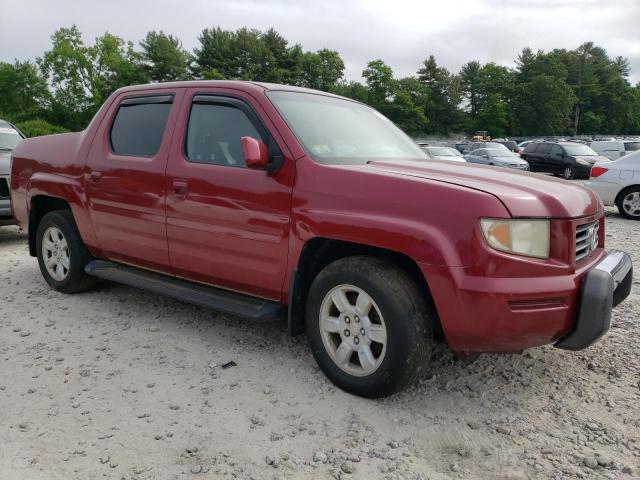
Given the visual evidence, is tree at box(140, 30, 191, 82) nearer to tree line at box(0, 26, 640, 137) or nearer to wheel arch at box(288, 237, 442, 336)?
tree line at box(0, 26, 640, 137)

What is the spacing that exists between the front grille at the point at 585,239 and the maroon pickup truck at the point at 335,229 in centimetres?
2

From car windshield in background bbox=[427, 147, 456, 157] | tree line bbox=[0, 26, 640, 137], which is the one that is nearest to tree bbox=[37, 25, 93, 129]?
tree line bbox=[0, 26, 640, 137]

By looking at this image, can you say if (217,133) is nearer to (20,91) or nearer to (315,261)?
(315,261)

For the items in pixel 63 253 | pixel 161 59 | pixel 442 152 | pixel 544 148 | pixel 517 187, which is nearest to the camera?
pixel 517 187

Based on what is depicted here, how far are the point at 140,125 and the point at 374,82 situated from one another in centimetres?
7649

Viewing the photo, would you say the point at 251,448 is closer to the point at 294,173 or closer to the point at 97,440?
the point at 97,440

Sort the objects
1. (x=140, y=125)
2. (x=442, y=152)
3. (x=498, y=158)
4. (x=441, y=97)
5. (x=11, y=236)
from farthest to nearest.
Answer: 1. (x=441, y=97)
2. (x=442, y=152)
3. (x=498, y=158)
4. (x=11, y=236)
5. (x=140, y=125)

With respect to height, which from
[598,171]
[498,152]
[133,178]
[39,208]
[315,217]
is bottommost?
[498,152]

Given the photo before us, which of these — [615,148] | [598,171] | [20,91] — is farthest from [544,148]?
[20,91]

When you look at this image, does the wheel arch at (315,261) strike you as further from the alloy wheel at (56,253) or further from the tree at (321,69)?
the tree at (321,69)

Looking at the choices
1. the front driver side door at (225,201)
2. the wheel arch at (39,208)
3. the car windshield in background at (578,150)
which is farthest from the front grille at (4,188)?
the car windshield in background at (578,150)

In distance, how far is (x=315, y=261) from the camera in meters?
3.33

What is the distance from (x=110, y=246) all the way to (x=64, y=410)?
1.76 meters

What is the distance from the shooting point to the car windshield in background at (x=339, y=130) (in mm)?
3463
